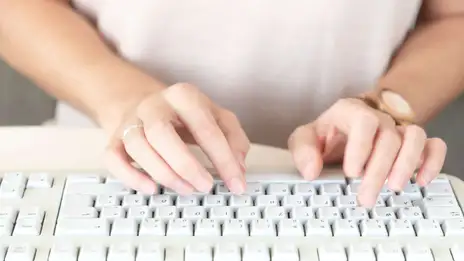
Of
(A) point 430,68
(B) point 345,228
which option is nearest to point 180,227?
(B) point 345,228

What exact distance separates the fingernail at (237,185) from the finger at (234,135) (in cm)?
3

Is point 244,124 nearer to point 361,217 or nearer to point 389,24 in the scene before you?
point 389,24

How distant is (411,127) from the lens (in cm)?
56

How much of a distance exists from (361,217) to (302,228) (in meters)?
0.05

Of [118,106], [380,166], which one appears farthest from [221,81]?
[380,166]

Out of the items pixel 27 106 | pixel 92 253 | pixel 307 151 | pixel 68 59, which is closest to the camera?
pixel 92 253

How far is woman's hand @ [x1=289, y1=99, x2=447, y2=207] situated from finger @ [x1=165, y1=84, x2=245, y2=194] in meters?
0.06

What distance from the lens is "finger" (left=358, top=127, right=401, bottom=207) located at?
502 mm

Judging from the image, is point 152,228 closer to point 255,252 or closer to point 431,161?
point 255,252

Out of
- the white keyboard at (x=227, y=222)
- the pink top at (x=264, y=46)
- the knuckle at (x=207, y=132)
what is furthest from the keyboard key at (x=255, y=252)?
the pink top at (x=264, y=46)

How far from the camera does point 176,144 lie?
513 mm

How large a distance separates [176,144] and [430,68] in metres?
0.33

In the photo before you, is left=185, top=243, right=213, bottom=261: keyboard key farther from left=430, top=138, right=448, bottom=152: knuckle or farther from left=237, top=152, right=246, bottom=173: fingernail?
left=430, top=138, right=448, bottom=152: knuckle

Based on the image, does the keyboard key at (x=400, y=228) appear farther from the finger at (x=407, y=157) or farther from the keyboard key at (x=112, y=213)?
the keyboard key at (x=112, y=213)
